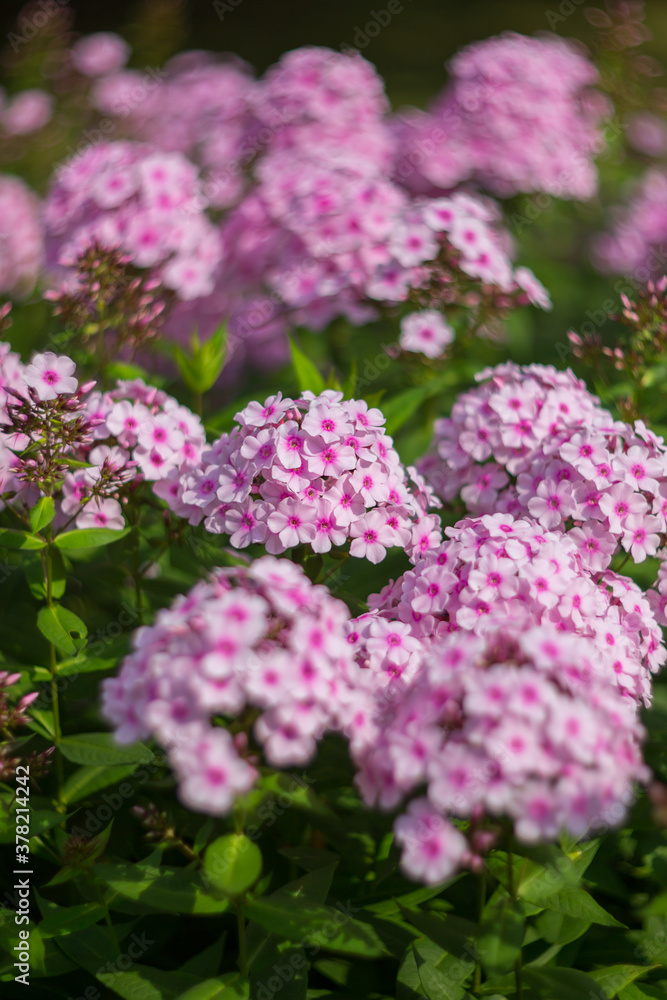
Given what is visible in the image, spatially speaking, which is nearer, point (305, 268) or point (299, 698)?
point (299, 698)

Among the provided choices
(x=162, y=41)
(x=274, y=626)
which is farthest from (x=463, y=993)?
(x=162, y=41)

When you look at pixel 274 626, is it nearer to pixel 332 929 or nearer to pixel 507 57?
pixel 332 929

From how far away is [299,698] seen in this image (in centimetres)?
191

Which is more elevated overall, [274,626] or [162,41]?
[274,626]

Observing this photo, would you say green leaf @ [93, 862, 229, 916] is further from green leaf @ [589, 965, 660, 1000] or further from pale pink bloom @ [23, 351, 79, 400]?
pale pink bloom @ [23, 351, 79, 400]

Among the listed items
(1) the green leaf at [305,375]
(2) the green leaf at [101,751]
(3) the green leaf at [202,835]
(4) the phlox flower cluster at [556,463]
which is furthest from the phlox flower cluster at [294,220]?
(3) the green leaf at [202,835]

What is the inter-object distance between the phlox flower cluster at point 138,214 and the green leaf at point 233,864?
9.45ft

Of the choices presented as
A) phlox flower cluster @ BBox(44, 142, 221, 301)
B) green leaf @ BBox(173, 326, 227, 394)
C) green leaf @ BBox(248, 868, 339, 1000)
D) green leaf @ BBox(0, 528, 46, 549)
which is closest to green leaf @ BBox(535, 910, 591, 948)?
green leaf @ BBox(248, 868, 339, 1000)

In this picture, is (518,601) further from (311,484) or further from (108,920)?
(108,920)

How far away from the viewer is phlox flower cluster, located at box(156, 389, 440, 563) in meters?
2.56

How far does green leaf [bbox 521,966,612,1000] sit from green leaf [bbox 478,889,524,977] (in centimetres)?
30

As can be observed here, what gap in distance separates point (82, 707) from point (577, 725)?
223 cm

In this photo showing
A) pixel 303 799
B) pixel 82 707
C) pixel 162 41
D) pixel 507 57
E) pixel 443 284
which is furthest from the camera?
pixel 162 41

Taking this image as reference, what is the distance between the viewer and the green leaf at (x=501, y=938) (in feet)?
7.06
